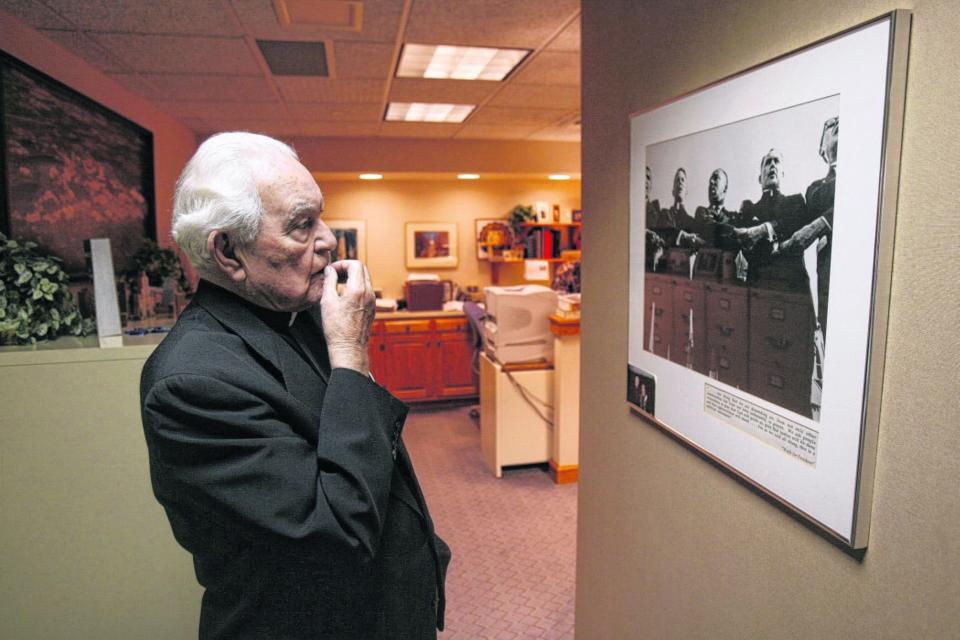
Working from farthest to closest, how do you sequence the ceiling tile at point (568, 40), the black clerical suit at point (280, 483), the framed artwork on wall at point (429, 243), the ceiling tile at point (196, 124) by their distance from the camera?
the framed artwork on wall at point (429, 243) < the ceiling tile at point (196, 124) < the ceiling tile at point (568, 40) < the black clerical suit at point (280, 483)

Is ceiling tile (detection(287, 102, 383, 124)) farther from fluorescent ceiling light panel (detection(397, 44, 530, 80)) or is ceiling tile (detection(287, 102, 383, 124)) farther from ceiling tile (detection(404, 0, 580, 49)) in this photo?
ceiling tile (detection(404, 0, 580, 49))

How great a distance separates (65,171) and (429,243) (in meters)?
3.72

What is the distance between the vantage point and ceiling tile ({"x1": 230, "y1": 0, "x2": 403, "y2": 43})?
223 cm

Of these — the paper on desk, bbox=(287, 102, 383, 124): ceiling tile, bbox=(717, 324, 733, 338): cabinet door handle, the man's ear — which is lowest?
the paper on desk

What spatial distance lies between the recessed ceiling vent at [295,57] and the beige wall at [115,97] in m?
0.84

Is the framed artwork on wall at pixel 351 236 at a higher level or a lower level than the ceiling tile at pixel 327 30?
lower

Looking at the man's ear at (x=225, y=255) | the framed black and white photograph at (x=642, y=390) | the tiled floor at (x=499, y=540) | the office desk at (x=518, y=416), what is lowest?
the tiled floor at (x=499, y=540)

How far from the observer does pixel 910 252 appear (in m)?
0.82

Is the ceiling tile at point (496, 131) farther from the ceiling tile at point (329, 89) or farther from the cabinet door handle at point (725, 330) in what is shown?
the cabinet door handle at point (725, 330)

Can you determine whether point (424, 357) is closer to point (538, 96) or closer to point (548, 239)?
Answer: point (548, 239)

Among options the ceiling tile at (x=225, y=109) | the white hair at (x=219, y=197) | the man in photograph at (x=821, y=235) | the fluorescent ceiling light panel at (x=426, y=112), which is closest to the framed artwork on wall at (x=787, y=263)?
the man in photograph at (x=821, y=235)

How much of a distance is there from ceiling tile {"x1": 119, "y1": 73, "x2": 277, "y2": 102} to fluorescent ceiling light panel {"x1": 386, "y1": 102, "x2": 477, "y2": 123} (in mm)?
802

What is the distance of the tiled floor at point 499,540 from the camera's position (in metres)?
2.54

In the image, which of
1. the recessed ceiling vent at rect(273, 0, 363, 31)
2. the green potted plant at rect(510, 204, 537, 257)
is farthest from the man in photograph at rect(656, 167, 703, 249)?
the green potted plant at rect(510, 204, 537, 257)
